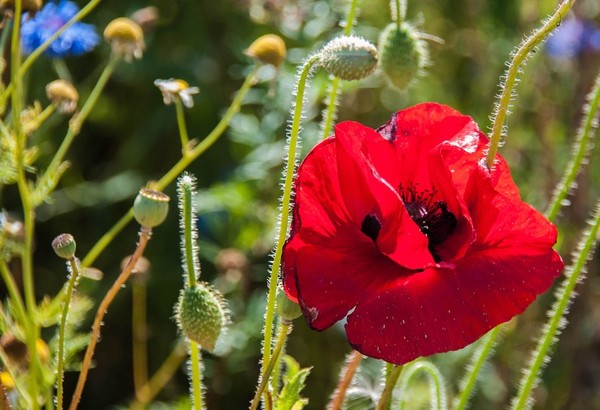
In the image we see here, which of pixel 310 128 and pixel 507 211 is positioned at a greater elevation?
pixel 507 211

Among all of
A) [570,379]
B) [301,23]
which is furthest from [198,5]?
[570,379]

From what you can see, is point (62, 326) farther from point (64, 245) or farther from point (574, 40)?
point (574, 40)

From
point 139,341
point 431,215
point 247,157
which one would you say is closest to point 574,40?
point 247,157

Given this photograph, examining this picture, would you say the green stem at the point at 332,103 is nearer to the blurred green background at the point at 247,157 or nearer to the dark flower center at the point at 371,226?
the dark flower center at the point at 371,226

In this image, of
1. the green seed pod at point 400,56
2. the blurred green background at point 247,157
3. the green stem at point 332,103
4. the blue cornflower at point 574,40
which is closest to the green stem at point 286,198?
the green stem at point 332,103

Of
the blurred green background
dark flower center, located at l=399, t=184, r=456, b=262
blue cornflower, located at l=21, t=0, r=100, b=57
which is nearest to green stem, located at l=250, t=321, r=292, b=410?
dark flower center, located at l=399, t=184, r=456, b=262

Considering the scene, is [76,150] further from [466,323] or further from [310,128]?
[466,323]
